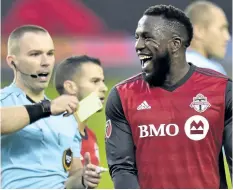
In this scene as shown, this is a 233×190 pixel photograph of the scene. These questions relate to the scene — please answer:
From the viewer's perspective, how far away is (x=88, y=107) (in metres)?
4.45

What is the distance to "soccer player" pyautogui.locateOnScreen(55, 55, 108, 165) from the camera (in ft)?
14.8

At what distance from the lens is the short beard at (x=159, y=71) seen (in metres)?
3.37

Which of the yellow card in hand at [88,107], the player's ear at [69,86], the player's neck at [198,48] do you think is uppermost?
the player's neck at [198,48]

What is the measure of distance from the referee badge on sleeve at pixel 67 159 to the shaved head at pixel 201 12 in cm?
124

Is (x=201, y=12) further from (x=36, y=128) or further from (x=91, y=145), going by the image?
(x=36, y=128)

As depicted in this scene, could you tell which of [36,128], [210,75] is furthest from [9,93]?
[210,75]

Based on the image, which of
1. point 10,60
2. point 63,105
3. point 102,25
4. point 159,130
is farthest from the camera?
point 102,25

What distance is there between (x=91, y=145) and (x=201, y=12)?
115 centimetres

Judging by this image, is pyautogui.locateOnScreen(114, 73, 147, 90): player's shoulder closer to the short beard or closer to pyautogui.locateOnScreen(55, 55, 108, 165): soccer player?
the short beard

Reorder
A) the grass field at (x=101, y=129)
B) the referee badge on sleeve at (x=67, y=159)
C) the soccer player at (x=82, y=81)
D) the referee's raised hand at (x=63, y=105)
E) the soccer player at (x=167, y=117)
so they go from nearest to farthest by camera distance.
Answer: the soccer player at (x=167, y=117) < the referee's raised hand at (x=63, y=105) < the referee badge on sleeve at (x=67, y=159) < the grass field at (x=101, y=129) < the soccer player at (x=82, y=81)

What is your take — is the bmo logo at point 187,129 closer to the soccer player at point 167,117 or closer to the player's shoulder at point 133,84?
the soccer player at point 167,117

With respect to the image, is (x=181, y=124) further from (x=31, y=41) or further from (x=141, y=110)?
(x=31, y=41)

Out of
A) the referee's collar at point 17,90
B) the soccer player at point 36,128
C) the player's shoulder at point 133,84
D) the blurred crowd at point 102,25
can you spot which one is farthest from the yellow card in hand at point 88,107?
the player's shoulder at point 133,84

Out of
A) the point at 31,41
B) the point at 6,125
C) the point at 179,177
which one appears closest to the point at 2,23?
the point at 31,41
